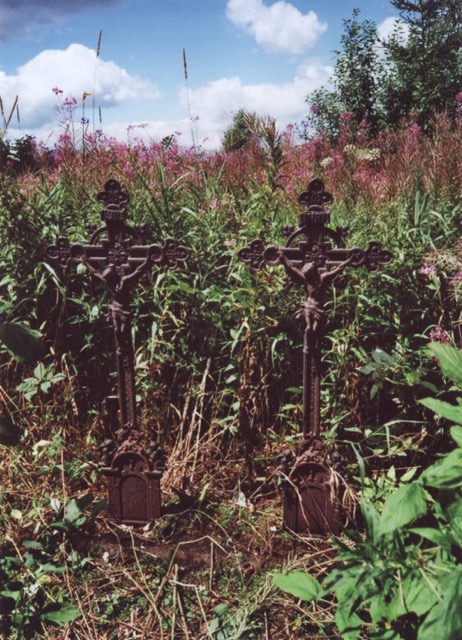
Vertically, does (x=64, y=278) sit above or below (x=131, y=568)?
above

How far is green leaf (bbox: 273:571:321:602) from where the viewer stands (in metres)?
1.49

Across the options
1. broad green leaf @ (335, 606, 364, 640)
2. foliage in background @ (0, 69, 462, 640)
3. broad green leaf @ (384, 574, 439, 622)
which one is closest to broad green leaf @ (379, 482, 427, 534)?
broad green leaf @ (384, 574, 439, 622)

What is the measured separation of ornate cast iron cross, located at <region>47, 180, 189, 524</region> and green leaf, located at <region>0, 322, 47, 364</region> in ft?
3.27

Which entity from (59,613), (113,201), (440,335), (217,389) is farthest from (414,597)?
(113,201)

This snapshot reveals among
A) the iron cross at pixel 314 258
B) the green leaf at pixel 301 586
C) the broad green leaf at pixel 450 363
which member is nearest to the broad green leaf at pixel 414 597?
the green leaf at pixel 301 586

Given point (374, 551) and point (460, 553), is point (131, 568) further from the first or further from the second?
point (460, 553)

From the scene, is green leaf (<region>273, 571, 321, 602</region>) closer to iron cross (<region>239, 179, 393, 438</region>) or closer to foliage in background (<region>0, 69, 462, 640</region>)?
foliage in background (<region>0, 69, 462, 640</region>)

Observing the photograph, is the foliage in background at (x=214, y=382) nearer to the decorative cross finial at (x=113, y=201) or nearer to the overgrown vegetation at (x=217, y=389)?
the overgrown vegetation at (x=217, y=389)

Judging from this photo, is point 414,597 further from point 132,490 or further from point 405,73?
point 405,73

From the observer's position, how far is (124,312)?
224 cm

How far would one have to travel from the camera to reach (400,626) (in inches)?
55.5

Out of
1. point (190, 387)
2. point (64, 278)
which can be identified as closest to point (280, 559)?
point (190, 387)

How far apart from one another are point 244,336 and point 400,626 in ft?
4.43

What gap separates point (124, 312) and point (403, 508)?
1339mm
